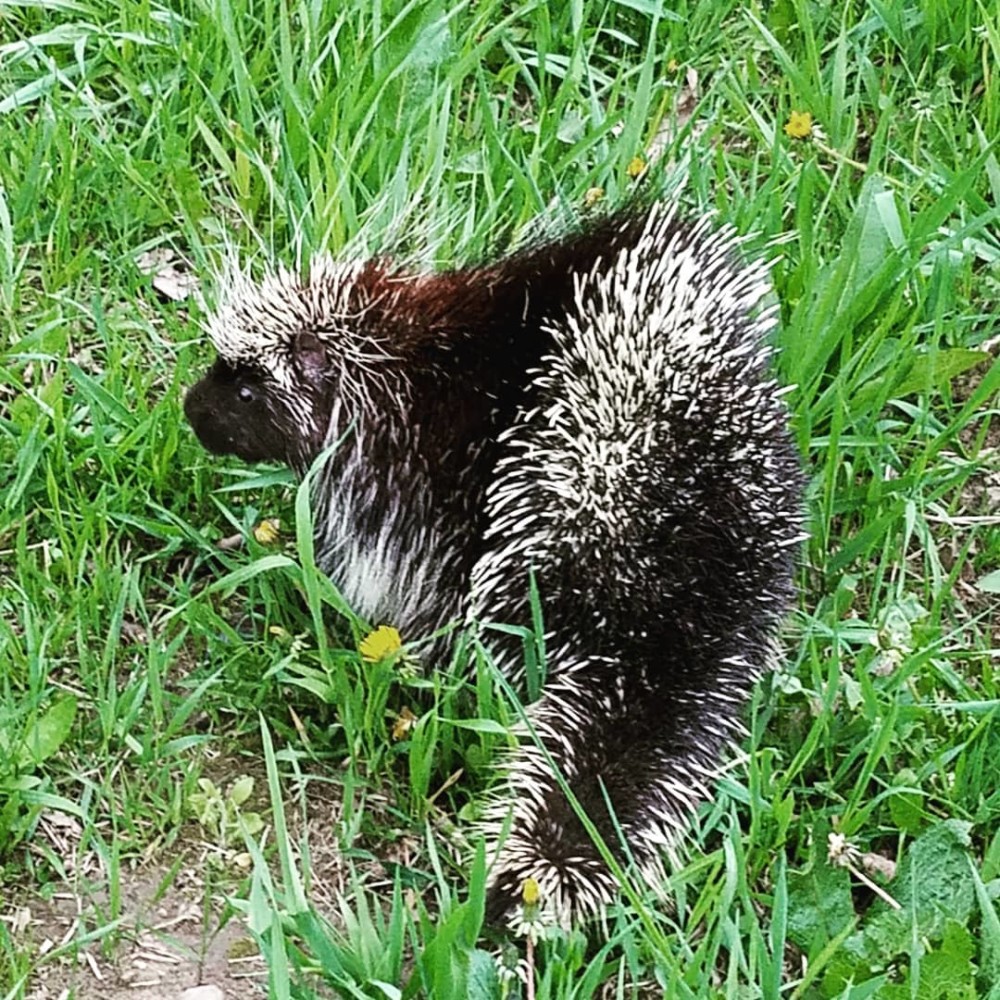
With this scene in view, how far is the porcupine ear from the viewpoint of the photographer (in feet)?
11.0

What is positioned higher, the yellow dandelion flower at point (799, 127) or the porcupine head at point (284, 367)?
the yellow dandelion flower at point (799, 127)

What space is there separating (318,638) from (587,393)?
685 millimetres

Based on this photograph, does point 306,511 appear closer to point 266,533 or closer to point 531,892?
point 266,533

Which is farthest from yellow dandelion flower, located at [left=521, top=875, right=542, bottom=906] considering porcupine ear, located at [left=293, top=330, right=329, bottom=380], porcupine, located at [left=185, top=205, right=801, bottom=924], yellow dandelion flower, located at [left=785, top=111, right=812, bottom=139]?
yellow dandelion flower, located at [left=785, top=111, right=812, bottom=139]

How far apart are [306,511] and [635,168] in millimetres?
1530

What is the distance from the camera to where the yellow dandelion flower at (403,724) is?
3.17 m

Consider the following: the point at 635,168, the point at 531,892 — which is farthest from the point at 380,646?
the point at 635,168

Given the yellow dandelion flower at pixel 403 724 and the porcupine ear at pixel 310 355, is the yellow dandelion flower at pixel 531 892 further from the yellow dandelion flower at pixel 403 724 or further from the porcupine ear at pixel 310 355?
the porcupine ear at pixel 310 355

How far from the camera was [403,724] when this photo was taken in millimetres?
3176

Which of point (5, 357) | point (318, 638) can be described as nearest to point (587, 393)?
point (318, 638)

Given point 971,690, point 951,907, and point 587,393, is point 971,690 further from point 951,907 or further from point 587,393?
point 587,393

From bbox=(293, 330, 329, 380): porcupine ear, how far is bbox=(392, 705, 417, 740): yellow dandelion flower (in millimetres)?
693

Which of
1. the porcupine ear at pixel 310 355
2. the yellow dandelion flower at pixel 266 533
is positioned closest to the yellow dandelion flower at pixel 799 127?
the porcupine ear at pixel 310 355

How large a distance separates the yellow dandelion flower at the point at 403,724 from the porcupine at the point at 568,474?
0.19 metres
